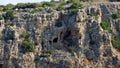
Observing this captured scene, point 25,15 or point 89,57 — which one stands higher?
point 25,15

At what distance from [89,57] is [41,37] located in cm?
667

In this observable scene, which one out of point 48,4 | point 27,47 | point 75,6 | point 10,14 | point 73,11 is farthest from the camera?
point 48,4

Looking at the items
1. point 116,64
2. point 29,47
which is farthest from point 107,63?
point 29,47

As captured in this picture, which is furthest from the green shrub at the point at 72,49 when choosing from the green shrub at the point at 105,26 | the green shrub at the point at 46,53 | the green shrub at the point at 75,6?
the green shrub at the point at 75,6

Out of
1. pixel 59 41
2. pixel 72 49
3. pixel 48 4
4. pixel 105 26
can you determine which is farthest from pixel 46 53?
pixel 48 4

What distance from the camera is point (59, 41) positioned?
68625 millimetres

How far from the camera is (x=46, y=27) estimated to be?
→ 225ft

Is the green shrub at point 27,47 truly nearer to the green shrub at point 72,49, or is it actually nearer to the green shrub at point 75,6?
the green shrub at point 72,49

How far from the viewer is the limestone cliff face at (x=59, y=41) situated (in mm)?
65500

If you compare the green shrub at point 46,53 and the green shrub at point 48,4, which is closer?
the green shrub at point 46,53

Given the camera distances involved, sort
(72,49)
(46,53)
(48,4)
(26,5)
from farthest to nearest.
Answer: (26,5)
(48,4)
(72,49)
(46,53)

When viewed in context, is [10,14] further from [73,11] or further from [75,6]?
[75,6]

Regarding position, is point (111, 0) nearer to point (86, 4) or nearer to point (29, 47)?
point (86, 4)

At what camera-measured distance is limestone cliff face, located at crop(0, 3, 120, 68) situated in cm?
6550
